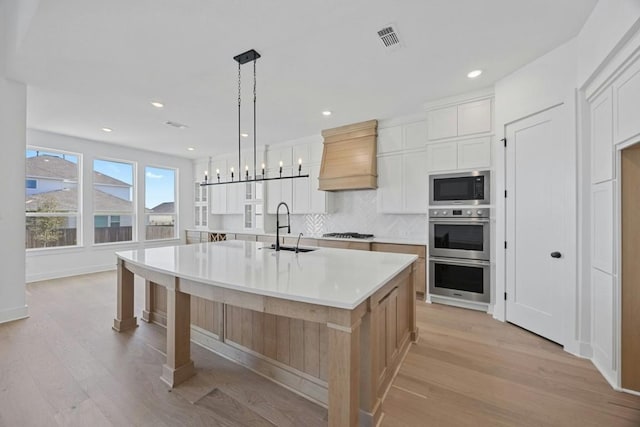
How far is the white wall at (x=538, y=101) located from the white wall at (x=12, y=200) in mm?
5627

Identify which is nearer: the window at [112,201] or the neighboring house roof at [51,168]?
the neighboring house roof at [51,168]

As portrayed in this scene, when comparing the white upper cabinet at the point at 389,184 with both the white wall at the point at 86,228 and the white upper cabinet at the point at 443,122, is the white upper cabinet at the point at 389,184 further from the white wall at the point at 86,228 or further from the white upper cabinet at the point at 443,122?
the white wall at the point at 86,228

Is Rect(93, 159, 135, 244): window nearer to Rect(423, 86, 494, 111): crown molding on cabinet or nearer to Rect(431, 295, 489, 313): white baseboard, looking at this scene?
Rect(423, 86, 494, 111): crown molding on cabinet

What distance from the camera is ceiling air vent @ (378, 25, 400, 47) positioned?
221 cm

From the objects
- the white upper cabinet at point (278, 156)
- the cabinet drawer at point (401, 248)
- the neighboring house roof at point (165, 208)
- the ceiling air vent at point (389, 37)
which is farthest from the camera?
the neighboring house roof at point (165, 208)

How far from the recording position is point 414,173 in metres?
4.15

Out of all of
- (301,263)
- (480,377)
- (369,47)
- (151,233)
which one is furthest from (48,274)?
(480,377)

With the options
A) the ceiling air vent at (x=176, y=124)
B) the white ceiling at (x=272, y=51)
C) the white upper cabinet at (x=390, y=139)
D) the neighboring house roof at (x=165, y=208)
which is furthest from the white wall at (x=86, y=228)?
the white upper cabinet at (x=390, y=139)

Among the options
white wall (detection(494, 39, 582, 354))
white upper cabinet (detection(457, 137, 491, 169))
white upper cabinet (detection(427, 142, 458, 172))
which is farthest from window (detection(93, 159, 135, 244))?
white wall (detection(494, 39, 582, 354))

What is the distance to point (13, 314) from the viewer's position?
3.10 meters

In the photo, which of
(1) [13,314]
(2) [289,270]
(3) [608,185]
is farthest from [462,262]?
(1) [13,314]

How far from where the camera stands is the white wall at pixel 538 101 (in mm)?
2375

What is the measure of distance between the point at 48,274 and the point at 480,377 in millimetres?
6914

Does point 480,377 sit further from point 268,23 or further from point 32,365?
point 32,365
